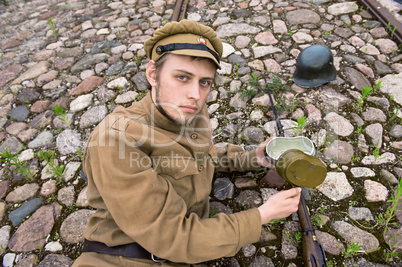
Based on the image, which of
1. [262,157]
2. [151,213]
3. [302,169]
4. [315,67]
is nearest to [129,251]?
[151,213]

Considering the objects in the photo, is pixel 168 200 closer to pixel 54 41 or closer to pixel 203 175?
pixel 203 175

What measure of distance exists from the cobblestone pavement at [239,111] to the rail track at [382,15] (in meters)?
0.15

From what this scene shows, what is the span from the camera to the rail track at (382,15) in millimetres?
4332

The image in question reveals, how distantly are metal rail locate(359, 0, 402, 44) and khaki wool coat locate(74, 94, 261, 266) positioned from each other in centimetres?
408

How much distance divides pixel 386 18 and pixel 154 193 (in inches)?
203

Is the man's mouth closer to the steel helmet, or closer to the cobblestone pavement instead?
the cobblestone pavement

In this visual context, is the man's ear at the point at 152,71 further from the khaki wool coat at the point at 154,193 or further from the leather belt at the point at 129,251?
the leather belt at the point at 129,251

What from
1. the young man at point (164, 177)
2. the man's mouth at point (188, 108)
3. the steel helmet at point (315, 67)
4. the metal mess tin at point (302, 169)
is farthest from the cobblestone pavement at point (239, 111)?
the man's mouth at point (188, 108)

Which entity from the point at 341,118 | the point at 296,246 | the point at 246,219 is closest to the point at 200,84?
the point at 246,219

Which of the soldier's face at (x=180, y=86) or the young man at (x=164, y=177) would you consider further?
the soldier's face at (x=180, y=86)

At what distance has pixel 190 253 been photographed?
69.3 inches

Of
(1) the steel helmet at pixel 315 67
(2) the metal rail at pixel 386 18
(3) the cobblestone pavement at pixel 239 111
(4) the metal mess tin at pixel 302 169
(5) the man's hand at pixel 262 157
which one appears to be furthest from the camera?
(2) the metal rail at pixel 386 18

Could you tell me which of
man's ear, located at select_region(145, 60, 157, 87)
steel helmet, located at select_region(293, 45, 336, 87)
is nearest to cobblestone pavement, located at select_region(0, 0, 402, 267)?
steel helmet, located at select_region(293, 45, 336, 87)

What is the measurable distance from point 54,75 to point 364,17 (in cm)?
566
